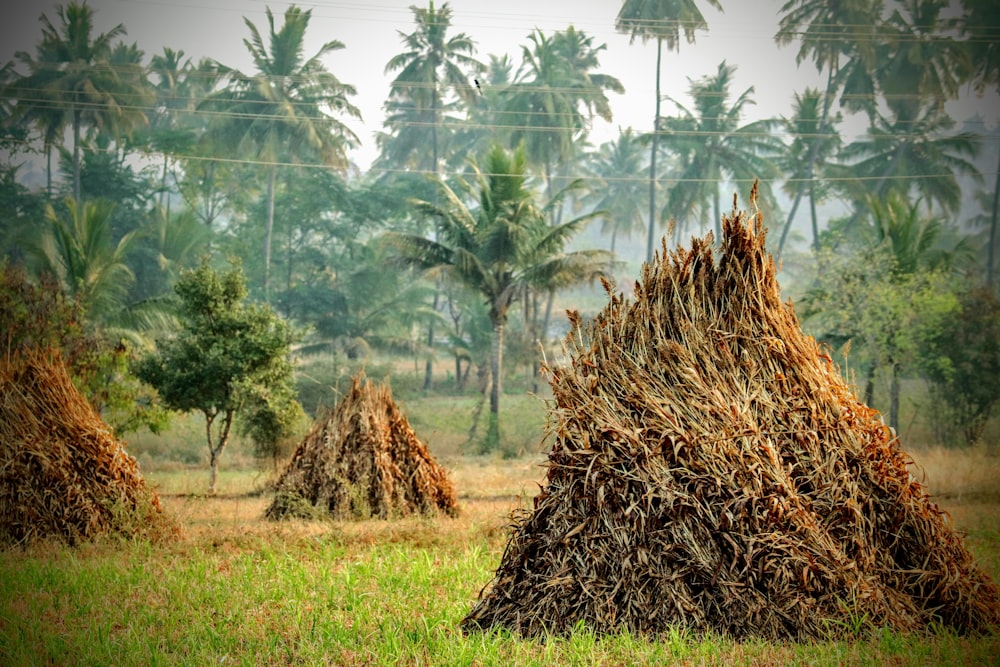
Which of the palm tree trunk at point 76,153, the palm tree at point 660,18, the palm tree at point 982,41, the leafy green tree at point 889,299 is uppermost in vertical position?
the palm tree at point 660,18

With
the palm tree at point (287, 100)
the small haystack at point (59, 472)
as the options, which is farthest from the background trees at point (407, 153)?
the small haystack at point (59, 472)

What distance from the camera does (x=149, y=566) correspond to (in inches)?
348

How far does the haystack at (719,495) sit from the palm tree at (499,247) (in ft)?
75.1

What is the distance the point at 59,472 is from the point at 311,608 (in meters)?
4.91

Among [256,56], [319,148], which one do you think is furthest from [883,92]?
[256,56]

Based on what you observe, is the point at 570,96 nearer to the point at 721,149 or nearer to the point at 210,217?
the point at 721,149

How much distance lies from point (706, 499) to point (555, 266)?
23785mm

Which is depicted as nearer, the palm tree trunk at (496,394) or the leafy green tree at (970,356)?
the leafy green tree at (970,356)

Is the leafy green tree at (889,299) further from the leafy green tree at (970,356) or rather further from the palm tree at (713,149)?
the palm tree at (713,149)

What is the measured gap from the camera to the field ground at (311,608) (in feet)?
17.6

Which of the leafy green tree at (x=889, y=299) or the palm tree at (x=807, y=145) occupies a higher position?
the palm tree at (x=807, y=145)

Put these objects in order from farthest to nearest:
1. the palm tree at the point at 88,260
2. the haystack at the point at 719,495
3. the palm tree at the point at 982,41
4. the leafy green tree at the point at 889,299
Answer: the palm tree at the point at 88,260
the palm tree at the point at 982,41
the leafy green tree at the point at 889,299
the haystack at the point at 719,495

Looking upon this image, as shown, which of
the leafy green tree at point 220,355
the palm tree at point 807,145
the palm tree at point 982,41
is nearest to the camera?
the leafy green tree at point 220,355

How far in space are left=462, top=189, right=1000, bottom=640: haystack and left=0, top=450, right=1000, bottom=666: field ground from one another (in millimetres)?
223
